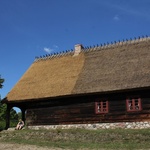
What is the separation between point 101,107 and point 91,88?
192cm

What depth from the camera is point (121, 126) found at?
25.7 m

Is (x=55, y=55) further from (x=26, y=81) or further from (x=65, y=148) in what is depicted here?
(x=65, y=148)

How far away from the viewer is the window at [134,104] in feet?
82.9

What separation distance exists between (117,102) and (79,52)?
9.52m

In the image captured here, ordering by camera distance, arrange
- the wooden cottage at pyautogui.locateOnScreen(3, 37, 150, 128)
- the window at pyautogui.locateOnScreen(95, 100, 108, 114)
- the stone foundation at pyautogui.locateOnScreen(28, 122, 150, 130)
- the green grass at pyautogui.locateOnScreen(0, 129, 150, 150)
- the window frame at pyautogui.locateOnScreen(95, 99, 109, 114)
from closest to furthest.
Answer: the green grass at pyautogui.locateOnScreen(0, 129, 150, 150), the stone foundation at pyautogui.locateOnScreen(28, 122, 150, 130), the wooden cottage at pyautogui.locateOnScreen(3, 37, 150, 128), the window frame at pyautogui.locateOnScreen(95, 99, 109, 114), the window at pyautogui.locateOnScreen(95, 100, 108, 114)

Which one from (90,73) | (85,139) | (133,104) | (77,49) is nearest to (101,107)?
(133,104)

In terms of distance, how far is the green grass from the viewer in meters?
19.2

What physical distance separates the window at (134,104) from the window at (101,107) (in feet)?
6.64

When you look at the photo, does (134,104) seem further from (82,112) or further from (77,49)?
(77,49)

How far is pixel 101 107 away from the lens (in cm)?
2698

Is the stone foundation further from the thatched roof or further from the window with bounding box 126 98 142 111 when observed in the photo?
the thatched roof

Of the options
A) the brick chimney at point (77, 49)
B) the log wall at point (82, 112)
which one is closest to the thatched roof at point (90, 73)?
the brick chimney at point (77, 49)

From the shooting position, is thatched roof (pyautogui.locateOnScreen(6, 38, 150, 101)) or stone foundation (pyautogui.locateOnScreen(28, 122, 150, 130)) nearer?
stone foundation (pyautogui.locateOnScreen(28, 122, 150, 130))

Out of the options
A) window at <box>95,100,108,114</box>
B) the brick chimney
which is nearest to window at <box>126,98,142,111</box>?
window at <box>95,100,108,114</box>
